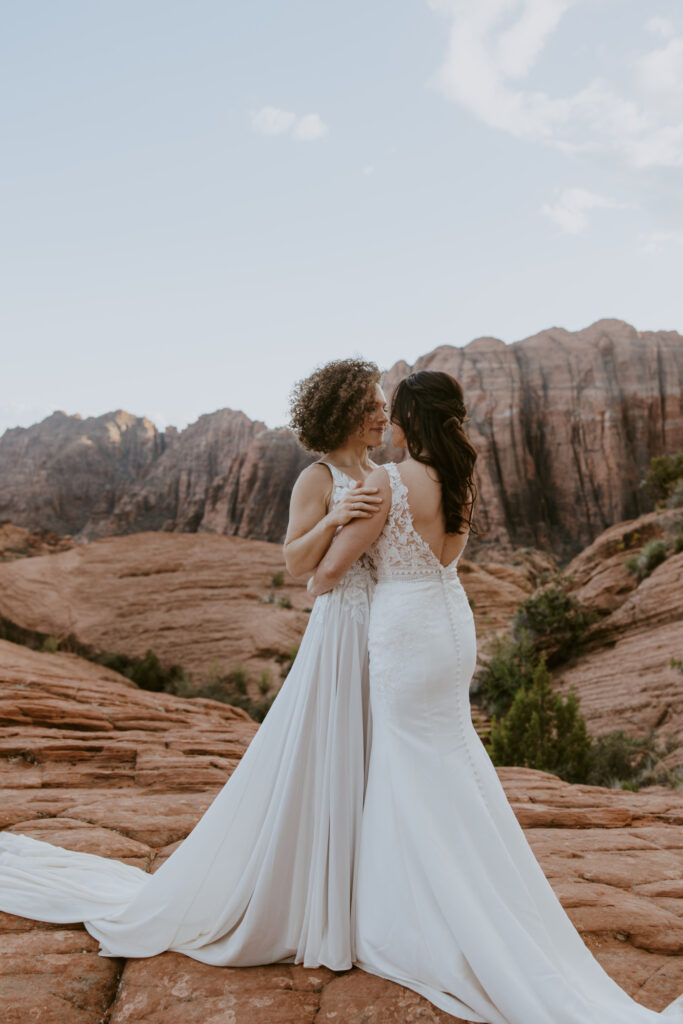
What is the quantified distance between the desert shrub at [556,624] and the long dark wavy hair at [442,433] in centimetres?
1269

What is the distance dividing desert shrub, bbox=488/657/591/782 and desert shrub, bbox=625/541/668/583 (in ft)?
21.3

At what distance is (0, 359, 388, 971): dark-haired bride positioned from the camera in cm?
253

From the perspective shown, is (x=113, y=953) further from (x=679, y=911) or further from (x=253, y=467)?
(x=253, y=467)

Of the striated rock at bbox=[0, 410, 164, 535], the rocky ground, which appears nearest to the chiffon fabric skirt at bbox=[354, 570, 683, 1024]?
the rocky ground

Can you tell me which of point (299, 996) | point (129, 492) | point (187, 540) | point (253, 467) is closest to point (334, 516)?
point (299, 996)

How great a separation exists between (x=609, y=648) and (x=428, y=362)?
36.3 metres

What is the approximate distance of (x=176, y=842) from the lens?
13.8ft

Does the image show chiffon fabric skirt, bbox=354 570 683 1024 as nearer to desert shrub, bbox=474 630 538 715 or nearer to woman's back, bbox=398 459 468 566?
woman's back, bbox=398 459 468 566

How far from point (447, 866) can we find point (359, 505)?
1256mm

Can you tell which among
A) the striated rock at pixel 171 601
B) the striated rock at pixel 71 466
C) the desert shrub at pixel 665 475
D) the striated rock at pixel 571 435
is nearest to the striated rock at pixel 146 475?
the striated rock at pixel 71 466

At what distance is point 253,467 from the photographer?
50.0 m

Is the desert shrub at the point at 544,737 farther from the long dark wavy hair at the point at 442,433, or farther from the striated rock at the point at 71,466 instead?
the striated rock at the point at 71,466

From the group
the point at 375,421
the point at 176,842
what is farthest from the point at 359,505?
the point at 176,842

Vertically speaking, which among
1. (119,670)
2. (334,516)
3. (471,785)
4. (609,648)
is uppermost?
(334,516)
